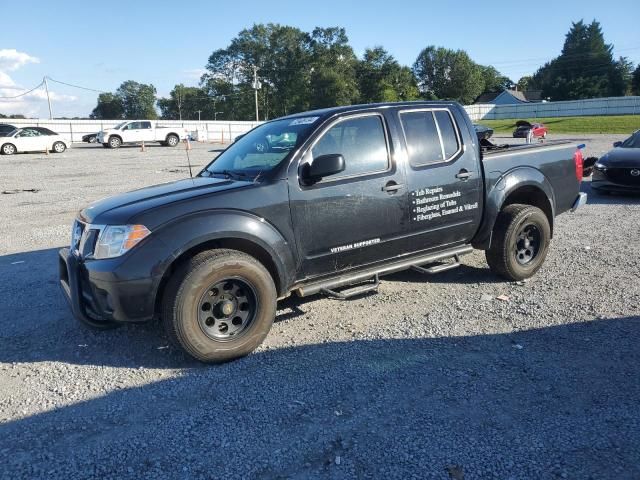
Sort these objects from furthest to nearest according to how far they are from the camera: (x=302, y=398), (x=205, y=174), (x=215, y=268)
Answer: (x=205, y=174), (x=215, y=268), (x=302, y=398)

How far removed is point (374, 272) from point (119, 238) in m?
2.17

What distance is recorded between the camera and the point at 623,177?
421 inches

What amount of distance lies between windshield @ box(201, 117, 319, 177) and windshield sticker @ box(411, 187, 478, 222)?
1197 mm

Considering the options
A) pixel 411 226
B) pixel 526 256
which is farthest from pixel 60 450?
pixel 526 256

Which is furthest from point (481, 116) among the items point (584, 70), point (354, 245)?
point (354, 245)

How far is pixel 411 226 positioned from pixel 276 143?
1.45 m

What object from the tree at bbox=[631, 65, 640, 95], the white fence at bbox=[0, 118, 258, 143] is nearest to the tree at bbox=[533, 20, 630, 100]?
the tree at bbox=[631, 65, 640, 95]

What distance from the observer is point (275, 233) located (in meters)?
4.11

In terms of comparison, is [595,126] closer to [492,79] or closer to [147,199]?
[147,199]

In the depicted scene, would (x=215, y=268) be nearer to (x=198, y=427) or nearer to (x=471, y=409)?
(x=198, y=427)

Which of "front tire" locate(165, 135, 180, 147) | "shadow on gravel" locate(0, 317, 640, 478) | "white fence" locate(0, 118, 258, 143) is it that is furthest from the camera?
"white fence" locate(0, 118, 258, 143)

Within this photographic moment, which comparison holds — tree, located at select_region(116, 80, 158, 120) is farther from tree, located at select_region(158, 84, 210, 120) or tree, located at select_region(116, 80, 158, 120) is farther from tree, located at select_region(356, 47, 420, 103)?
tree, located at select_region(356, 47, 420, 103)

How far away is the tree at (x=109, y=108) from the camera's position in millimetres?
135250

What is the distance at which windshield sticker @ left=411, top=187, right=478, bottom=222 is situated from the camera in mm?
4809
